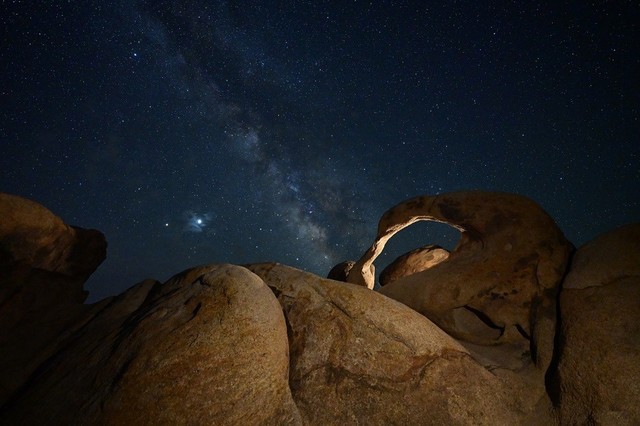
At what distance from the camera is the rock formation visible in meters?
3.19

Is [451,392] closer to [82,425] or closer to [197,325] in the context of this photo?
[197,325]

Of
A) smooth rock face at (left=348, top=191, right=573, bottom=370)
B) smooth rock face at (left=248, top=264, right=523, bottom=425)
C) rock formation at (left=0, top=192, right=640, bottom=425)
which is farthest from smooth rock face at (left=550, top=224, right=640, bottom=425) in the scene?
smooth rock face at (left=248, top=264, right=523, bottom=425)

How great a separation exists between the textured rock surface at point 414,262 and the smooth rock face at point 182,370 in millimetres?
7577

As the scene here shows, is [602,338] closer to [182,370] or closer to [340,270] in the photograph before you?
[182,370]

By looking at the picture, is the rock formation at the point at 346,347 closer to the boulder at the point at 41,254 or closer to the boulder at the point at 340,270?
the boulder at the point at 41,254

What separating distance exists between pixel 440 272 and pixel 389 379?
10.7 ft

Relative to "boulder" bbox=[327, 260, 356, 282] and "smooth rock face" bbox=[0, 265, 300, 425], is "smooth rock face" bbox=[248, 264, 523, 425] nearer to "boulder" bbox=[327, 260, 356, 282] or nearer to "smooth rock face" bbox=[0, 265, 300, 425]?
"smooth rock face" bbox=[0, 265, 300, 425]

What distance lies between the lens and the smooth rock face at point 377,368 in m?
3.49

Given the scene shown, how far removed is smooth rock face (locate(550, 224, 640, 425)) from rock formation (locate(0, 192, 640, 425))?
0.06 feet

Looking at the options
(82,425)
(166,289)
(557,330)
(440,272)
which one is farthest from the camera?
(440,272)

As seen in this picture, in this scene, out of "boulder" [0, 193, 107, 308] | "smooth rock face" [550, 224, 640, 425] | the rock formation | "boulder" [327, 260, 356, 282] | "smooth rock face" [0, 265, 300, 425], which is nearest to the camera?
"smooth rock face" [0, 265, 300, 425]

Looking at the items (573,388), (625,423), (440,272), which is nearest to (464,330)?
(440,272)

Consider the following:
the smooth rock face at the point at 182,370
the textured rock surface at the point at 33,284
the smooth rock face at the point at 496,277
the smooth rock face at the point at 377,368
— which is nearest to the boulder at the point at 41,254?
the textured rock surface at the point at 33,284

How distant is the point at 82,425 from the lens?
288cm
